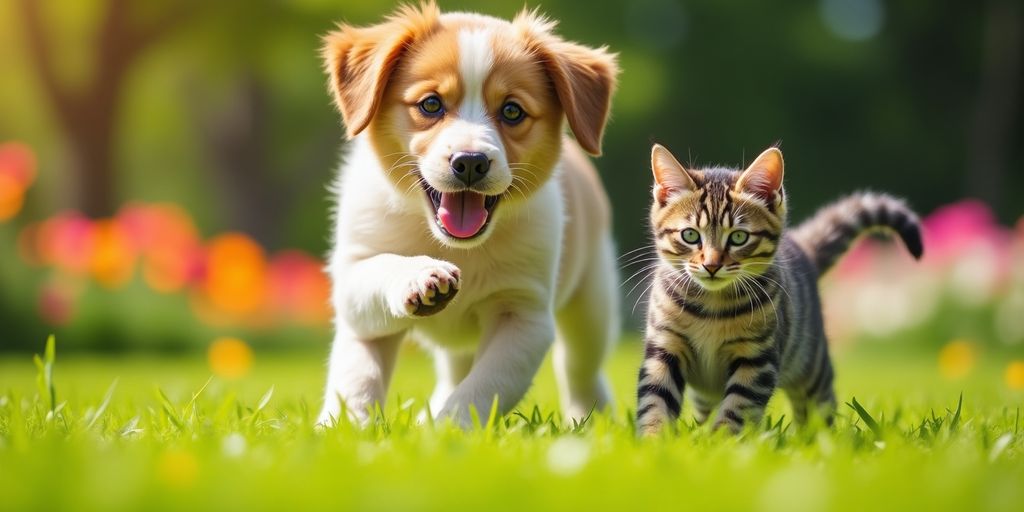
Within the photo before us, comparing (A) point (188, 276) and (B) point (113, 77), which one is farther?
(B) point (113, 77)

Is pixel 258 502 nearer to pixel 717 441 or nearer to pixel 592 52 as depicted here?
pixel 717 441

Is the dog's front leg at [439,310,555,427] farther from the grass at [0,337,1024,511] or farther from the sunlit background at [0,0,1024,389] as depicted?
the sunlit background at [0,0,1024,389]

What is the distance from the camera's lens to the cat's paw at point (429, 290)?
3.40m

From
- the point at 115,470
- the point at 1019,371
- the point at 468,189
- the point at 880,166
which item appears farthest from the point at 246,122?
the point at 115,470

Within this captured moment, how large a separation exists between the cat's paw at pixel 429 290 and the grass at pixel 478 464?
338 mm

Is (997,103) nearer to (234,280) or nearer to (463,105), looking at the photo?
(234,280)

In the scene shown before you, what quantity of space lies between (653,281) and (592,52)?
3.41 ft

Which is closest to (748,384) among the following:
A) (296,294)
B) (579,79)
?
(579,79)

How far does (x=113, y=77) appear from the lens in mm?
15219

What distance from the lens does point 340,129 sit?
17828 millimetres

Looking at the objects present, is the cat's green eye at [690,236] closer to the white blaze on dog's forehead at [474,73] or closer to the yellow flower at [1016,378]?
the white blaze on dog's forehead at [474,73]

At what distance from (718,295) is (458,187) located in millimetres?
919

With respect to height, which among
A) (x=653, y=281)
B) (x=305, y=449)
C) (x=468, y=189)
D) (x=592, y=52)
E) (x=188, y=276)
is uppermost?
(x=592, y=52)

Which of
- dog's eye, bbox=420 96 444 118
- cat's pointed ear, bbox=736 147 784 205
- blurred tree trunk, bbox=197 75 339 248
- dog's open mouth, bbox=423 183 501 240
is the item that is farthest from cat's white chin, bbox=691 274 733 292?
blurred tree trunk, bbox=197 75 339 248
